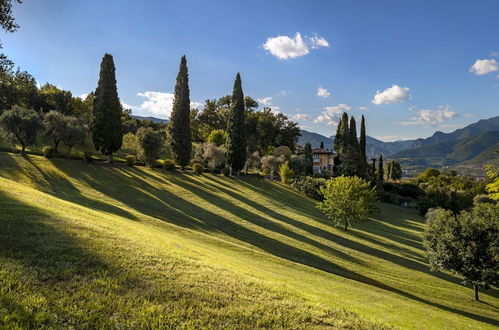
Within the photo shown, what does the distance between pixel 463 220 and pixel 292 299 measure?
904 inches

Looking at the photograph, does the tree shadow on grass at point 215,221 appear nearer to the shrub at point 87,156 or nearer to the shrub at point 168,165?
the shrub at point 87,156

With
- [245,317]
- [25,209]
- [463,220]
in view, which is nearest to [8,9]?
[25,209]

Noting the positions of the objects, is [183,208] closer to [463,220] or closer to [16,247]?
[16,247]

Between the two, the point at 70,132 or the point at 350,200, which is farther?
the point at 70,132

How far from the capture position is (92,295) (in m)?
6.28

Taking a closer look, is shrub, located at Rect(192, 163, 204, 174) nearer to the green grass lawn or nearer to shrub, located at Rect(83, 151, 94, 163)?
the green grass lawn

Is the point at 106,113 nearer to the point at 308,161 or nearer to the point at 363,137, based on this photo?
the point at 308,161

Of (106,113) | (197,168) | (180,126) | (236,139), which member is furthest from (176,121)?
(236,139)

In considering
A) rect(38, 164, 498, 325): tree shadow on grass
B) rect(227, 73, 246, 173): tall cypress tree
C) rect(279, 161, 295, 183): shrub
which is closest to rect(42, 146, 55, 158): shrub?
rect(38, 164, 498, 325): tree shadow on grass

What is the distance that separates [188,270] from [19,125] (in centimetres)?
3746

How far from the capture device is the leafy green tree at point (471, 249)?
70.9 feet

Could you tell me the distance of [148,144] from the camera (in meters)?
43.8

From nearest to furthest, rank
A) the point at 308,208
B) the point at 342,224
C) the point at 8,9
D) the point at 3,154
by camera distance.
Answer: the point at 8,9 < the point at 3,154 < the point at 342,224 < the point at 308,208

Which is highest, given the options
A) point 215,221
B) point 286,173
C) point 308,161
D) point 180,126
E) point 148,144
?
point 180,126
